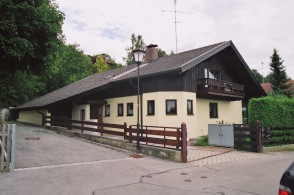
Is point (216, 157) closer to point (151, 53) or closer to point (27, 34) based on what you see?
point (27, 34)

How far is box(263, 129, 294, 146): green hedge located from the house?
4.67 meters

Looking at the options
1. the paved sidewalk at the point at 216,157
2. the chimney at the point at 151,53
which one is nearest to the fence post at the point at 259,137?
the paved sidewalk at the point at 216,157

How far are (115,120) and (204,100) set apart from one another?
286 inches

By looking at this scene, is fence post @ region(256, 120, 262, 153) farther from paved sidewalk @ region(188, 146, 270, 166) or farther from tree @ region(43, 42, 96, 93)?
tree @ region(43, 42, 96, 93)

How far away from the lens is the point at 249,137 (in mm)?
14086

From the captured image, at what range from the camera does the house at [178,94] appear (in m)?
17.5

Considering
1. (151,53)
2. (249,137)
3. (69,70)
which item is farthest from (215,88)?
(69,70)

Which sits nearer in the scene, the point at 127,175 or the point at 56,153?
the point at 127,175

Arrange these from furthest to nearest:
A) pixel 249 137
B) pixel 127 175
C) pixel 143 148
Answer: pixel 249 137
pixel 143 148
pixel 127 175

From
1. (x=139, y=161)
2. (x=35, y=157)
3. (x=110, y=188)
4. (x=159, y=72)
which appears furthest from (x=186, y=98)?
(x=110, y=188)

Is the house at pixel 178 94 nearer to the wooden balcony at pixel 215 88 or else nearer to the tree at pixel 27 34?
the wooden balcony at pixel 215 88

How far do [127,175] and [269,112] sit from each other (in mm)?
10750

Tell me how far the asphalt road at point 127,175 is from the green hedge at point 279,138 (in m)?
3.51

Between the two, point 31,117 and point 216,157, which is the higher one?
point 31,117
